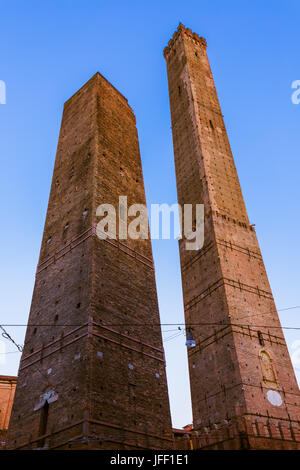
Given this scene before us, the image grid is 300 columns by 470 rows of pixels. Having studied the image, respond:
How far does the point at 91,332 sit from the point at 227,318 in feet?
25.0

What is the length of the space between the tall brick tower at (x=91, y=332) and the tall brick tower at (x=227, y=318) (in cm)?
393

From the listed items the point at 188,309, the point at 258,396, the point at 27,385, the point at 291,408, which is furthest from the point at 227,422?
the point at 27,385

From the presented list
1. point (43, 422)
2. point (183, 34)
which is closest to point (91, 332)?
point (43, 422)

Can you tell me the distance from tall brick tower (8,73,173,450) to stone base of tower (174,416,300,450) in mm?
2952

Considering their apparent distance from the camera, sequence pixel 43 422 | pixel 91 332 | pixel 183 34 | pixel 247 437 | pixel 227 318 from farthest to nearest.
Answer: pixel 183 34 → pixel 227 318 → pixel 247 437 → pixel 91 332 → pixel 43 422

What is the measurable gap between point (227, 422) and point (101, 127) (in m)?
13.4

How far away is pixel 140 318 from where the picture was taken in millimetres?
14906

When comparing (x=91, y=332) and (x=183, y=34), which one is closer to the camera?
(x=91, y=332)

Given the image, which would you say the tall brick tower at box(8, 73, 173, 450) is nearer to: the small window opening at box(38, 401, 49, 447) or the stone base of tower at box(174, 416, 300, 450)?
the small window opening at box(38, 401, 49, 447)

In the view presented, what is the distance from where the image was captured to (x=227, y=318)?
1844 centimetres

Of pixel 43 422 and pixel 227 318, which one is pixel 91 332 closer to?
pixel 43 422

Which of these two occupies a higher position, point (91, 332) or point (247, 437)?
point (91, 332)

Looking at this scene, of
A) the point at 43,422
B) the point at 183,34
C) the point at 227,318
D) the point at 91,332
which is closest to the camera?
the point at 43,422
